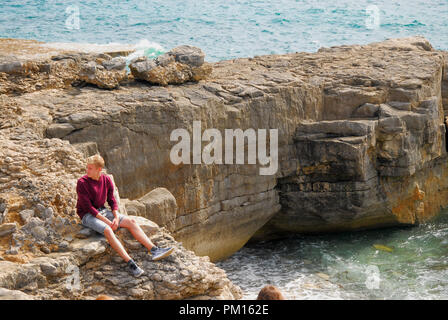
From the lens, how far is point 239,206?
36.2 feet

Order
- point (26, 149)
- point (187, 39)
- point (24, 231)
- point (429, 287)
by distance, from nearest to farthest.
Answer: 1. point (24, 231)
2. point (26, 149)
3. point (429, 287)
4. point (187, 39)

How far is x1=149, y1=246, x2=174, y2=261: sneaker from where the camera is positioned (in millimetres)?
6559

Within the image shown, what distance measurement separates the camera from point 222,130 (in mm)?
10633

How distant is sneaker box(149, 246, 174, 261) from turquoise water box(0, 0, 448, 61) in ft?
68.3

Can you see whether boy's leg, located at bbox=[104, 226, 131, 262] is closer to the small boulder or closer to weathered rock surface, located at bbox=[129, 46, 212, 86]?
the small boulder

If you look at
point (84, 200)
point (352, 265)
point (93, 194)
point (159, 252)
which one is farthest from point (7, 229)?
point (352, 265)

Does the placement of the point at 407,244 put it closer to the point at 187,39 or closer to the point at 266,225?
the point at 266,225

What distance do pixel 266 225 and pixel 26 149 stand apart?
5600 millimetres

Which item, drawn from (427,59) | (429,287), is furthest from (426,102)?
(429,287)

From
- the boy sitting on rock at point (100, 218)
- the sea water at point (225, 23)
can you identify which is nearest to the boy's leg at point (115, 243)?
the boy sitting on rock at point (100, 218)

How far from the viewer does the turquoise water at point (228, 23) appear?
2858 cm

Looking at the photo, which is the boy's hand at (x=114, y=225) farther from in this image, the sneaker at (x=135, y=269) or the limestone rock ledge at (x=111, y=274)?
the sneaker at (x=135, y=269)

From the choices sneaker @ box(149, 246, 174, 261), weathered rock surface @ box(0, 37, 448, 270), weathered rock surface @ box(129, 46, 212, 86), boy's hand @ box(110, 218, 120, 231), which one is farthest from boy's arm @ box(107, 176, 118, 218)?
weathered rock surface @ box(129, 46, 212, 86)

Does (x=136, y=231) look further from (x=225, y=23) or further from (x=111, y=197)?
(x=225, y=23)
